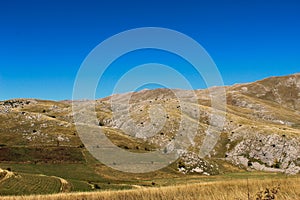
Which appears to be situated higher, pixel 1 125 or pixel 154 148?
pixel 1 125

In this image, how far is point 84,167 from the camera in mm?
142250

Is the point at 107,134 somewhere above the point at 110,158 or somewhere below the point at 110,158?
above

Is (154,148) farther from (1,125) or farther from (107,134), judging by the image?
(1,125)

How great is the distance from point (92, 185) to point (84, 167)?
1279 inches

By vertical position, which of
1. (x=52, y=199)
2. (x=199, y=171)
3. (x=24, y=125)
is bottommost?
(x=199, y=171)

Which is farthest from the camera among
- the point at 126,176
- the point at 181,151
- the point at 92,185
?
the point at 181,151

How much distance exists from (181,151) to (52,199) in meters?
165

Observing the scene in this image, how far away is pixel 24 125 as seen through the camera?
19700 cm

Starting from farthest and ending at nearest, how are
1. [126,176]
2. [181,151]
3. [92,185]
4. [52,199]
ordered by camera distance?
[181,151]
[126,176]
[92,185]
[52,199]

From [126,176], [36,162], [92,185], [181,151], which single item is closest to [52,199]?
[92,185]

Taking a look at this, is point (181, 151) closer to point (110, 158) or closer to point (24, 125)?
point (110, 158)

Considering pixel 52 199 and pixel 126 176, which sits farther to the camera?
pixel 126 176


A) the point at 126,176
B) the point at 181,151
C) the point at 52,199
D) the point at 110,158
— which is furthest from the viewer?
the point at 181,151

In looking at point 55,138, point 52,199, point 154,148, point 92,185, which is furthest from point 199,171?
point 52,199
